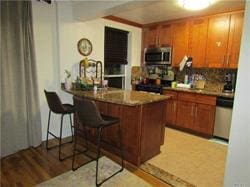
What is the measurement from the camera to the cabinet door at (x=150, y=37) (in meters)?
4.46

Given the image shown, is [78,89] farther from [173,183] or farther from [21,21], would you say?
[173,183]

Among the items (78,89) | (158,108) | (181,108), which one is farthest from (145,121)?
(181,108)

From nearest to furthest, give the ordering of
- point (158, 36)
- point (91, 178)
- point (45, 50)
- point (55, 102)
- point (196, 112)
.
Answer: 1. point (91, 178)
2. point (55, 102)
3. point (45, 50)
4. point (196, 112)
5. point (158, 36)

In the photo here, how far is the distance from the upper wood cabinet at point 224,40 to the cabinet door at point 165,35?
0.88m

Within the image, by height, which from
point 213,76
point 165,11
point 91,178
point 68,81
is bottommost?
point 91,178

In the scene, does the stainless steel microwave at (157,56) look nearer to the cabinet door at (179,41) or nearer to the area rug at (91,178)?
the cabinet door at (179,41)

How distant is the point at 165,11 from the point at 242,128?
9.26ft

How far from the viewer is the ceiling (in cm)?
298

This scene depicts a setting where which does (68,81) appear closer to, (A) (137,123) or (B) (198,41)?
(A) (137,123)

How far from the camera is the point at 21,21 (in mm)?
2619

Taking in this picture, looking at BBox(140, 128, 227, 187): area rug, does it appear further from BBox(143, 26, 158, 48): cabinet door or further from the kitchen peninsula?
BBox(143, 26, 158, 48): cabinet door

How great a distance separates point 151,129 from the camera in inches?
101

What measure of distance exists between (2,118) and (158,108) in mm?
2252

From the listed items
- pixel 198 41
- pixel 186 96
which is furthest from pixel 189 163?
pixel 198 41
